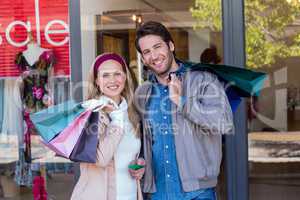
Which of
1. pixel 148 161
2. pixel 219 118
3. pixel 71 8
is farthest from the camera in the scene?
pixel 71 8

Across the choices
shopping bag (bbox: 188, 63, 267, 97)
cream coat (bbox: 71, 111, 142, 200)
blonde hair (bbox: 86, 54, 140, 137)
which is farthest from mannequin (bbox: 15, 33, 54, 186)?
shopping bag (bbox: 188, 63, 267, 97)

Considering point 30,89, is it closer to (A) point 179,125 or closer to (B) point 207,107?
(A) point 179,125

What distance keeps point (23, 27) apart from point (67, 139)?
2.91 metres

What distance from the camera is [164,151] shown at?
2.25 meters

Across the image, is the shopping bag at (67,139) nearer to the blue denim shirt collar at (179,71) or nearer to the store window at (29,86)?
the blue denim shirt collar at (179,71)

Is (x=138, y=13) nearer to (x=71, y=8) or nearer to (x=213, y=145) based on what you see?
(x=71, y=8)

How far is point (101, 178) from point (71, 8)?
1.57 meters

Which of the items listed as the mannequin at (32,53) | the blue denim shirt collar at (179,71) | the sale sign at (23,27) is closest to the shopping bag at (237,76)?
the blue denim shirt collar at (179,71)

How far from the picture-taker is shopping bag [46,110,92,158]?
7.16 ft

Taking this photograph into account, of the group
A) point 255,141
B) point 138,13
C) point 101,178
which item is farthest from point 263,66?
point 101,178

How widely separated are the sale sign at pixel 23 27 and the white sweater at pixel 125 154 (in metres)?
2.47

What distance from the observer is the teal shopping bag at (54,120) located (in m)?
2.22

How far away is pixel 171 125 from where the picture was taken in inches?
88.2

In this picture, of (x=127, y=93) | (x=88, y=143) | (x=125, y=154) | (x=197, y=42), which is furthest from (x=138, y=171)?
(x=197, y=42)
